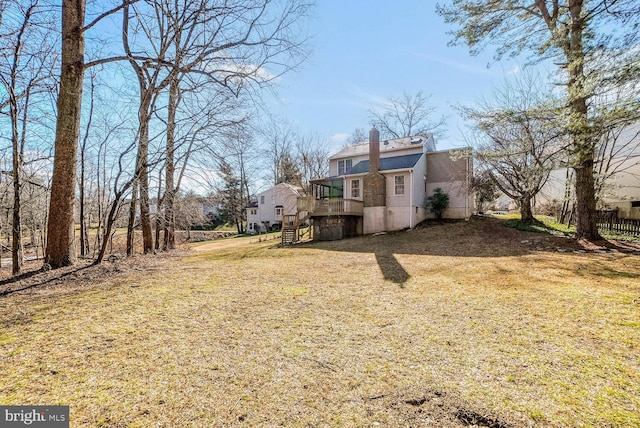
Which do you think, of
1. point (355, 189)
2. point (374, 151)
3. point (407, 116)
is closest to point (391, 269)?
point (374, 151)

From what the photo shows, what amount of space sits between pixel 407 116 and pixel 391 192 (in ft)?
51.0

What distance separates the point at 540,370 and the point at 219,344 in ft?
10.2

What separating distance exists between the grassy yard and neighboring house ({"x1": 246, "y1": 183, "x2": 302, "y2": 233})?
85.8 ft

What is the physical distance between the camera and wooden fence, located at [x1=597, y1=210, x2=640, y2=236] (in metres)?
11.6

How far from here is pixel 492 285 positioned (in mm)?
→ 5480

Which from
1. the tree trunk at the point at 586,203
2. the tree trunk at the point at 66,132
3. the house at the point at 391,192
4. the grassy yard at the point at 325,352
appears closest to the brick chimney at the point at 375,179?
the house at the point at 391,192

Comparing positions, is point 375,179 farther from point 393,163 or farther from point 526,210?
point 526,210

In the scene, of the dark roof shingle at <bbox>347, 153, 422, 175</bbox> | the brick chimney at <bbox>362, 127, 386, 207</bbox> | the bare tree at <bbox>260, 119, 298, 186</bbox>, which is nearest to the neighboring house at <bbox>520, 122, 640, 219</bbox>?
the dark roof shingle at <bbox>347, 153, 422, 175</bbox>

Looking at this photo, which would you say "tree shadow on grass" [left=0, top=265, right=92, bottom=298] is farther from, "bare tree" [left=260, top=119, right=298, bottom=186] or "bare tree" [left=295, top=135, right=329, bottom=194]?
"bare tree" [left=295, top=135, right=329, bottom=194]

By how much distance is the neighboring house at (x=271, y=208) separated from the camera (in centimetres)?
3170

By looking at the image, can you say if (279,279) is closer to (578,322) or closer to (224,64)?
(578,322)

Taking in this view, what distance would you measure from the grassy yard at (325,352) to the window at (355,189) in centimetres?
1282

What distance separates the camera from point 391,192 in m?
17.1

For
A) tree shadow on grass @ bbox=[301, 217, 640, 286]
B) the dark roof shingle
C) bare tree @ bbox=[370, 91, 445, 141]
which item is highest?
bare tree @ bbox=[370, 91, 445, 141]
